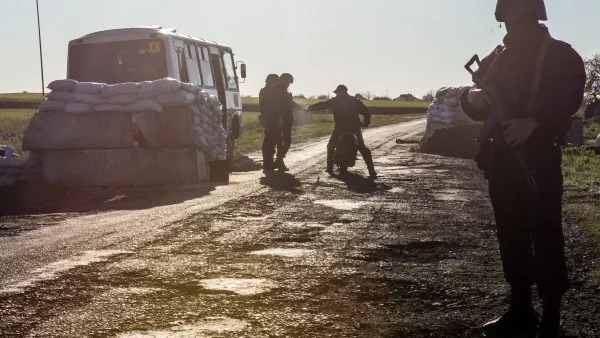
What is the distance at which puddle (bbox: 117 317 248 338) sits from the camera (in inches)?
192

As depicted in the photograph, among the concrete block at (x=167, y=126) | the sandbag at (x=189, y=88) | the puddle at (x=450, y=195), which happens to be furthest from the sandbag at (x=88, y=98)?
the puddle at (x=450, y=195)

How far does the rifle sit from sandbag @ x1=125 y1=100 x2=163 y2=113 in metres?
10.6

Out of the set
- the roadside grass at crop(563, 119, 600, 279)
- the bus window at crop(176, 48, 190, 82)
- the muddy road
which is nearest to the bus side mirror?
the bus window at crop(176, 48, 190, 82)

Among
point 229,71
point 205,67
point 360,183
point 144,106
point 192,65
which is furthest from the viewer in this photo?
point 229,71

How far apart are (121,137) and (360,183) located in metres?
3.98

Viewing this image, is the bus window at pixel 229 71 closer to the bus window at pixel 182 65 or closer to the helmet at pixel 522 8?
the bus window at pixel 182 65

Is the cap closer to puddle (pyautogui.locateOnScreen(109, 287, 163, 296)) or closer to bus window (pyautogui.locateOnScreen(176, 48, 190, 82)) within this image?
bus window (pyautogui.locateOnScreen(176, 48, 190, 82))

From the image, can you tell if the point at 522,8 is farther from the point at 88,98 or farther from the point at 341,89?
the point at 341,89

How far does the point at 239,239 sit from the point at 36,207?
191 inches

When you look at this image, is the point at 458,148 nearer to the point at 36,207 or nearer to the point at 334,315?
the point at 36,207

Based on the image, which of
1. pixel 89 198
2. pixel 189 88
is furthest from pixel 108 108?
pixel 89 198

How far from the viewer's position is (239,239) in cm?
849

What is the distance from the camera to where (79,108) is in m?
15.5

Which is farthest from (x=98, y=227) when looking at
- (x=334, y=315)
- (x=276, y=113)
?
(x=276, y=113)
